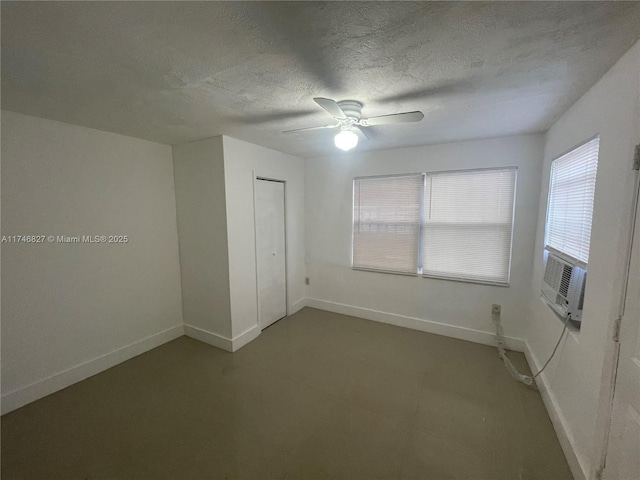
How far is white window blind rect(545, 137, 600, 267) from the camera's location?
1595 mm

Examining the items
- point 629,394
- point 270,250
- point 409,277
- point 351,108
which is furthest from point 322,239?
point 629,394

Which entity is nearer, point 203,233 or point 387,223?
point 203,233

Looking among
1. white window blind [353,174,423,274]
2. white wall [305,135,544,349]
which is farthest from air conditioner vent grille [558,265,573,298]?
white window blind [353,174,423,274]

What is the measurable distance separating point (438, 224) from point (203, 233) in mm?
2808

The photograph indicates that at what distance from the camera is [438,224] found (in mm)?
3059

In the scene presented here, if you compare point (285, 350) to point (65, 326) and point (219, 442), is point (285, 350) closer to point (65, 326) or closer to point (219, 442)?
point (219, 442)

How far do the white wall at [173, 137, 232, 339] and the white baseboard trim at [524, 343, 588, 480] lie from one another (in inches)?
113

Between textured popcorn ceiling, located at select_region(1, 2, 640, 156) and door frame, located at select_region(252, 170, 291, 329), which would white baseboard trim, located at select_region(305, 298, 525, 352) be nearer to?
door frame, located at select_region(252, 170, 291, 329)

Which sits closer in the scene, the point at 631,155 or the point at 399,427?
the point at 631,155

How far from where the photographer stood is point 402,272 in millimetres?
3318

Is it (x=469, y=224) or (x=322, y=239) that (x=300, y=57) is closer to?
(x=469, y=224)

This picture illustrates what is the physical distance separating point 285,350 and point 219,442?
1171 mm

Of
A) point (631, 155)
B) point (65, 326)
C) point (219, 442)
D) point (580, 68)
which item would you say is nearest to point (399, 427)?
point (219, 442)

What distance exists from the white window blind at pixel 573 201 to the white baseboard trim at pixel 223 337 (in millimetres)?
3084
